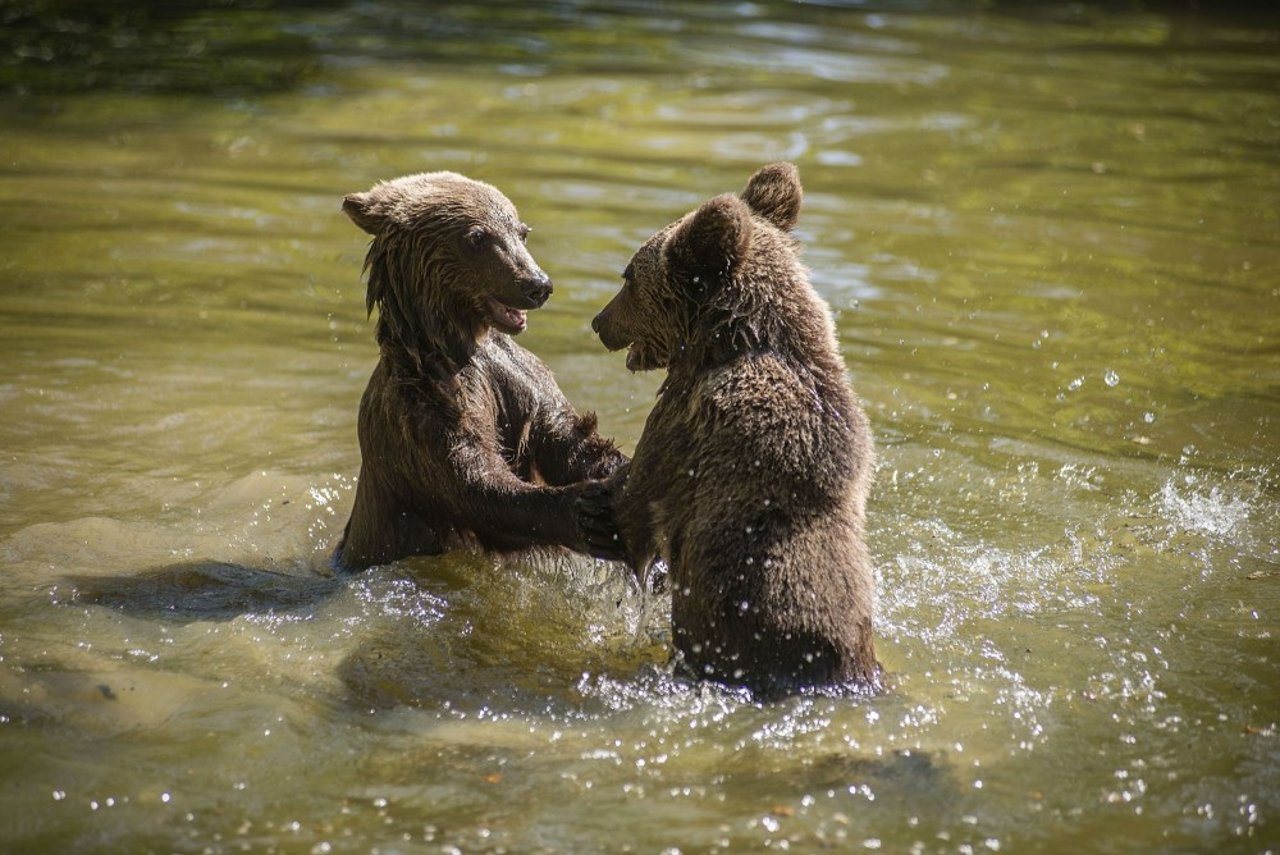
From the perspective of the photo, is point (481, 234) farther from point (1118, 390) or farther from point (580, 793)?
point (1118, 390)

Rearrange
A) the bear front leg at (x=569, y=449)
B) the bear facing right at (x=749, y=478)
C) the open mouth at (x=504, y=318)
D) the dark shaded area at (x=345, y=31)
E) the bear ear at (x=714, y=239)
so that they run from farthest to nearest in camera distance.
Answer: the dark shaded area at (x=345, y=31)
the bear front leg at (x=569, y=449)
the open mouth at (x=504, y=318)
the bear ear at (x=714, y=239)
the bear facing right at (x=749, y=478)

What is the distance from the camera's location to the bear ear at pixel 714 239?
579cm

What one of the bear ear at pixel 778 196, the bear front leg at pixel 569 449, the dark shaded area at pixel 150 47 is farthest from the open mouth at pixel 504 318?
the dark shaded area at pixel 150 47

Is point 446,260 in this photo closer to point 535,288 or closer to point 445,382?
point 535,288

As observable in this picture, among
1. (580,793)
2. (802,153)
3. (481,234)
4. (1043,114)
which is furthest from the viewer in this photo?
(1043,114)

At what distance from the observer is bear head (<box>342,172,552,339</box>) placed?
6.83 meters

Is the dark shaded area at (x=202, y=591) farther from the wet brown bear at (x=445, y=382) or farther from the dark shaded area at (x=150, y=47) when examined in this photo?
the dark shaded area at (x=150, y=47)

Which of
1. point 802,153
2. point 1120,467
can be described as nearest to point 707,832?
point 1120,467

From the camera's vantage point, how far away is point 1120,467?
27.1 ft

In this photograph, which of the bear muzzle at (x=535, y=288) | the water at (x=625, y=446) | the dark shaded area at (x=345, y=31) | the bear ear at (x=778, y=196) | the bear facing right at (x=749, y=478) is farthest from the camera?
the dark shaded area at (x=345, y=31)

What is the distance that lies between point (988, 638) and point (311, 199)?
8359 mm

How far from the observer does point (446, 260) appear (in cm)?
683

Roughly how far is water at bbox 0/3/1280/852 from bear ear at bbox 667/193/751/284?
1638mm

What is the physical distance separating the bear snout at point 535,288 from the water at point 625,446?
1.29 metres
